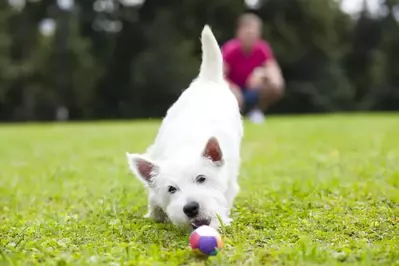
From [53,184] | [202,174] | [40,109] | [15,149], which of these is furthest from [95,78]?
[202,174]

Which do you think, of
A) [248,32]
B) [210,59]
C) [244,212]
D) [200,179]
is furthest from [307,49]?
[200,179]

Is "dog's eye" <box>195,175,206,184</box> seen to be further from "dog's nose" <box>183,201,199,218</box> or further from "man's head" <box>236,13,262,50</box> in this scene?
"man's head" <box>236,13,262,50</box>

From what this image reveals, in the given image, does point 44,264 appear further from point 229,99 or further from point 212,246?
point 229,99

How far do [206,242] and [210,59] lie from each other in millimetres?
2566

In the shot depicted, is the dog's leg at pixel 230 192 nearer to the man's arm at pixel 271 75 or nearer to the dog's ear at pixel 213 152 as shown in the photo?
the dog's ear at pixel 213 152

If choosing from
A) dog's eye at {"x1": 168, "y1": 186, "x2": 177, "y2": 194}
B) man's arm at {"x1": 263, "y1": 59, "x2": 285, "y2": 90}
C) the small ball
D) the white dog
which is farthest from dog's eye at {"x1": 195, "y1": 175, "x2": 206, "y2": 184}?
man's arm at {"x1": 263, "y1": 59, "x2": 285, "y2": 90}

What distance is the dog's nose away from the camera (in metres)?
3.83

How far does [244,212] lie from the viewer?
15.3ft

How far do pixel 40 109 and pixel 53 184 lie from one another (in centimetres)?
2837

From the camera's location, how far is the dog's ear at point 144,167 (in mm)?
4145

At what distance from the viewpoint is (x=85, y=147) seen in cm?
1092

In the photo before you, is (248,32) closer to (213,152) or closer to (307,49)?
(213,152)

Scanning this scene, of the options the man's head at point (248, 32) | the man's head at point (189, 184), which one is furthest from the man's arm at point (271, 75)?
the man's head at point (189, 184)

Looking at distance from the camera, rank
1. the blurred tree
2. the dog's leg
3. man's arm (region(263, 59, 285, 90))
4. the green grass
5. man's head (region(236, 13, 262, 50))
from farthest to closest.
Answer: the blurred tree, man's arm (region(263, 59, 285, 90)), man's head (region(236, 13, 262, 50)), the dog's leg, the green grass
